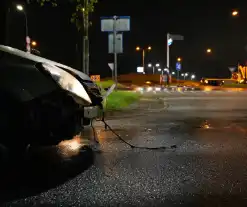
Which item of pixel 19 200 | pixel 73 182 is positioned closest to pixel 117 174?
pixel 73 182

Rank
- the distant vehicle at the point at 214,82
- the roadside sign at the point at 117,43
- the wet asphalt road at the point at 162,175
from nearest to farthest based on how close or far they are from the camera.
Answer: the wet asphalt road at the point at 162,175
the roadside sign at the point at 117,43
the distant vehicle at the point at 214,82

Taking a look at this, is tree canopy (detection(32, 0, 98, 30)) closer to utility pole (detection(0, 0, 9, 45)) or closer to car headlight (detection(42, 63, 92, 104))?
utility pole (detection(0, 0, 9, 45))

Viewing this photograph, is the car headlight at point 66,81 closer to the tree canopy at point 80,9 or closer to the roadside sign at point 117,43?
the tree canopy at point 80,9

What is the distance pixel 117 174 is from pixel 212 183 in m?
1.25

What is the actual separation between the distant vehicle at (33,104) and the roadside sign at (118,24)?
15863 mm

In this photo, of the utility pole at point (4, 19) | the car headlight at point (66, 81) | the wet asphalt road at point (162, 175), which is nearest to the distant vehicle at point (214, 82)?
the utility pole at point (4, 19)

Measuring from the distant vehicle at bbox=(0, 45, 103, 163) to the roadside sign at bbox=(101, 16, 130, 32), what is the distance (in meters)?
15.9

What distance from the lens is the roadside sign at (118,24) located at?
2158 cm

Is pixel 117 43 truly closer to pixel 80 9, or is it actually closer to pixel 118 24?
pixel 118 24

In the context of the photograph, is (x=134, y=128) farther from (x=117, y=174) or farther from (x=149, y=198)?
(x=149, y=198)

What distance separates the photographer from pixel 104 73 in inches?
4131

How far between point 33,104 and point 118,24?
55.5 feet

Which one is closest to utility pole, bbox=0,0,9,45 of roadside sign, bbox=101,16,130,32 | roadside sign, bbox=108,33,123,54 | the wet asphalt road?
the wet asphalt road

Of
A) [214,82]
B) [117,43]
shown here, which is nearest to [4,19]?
[117,43]
